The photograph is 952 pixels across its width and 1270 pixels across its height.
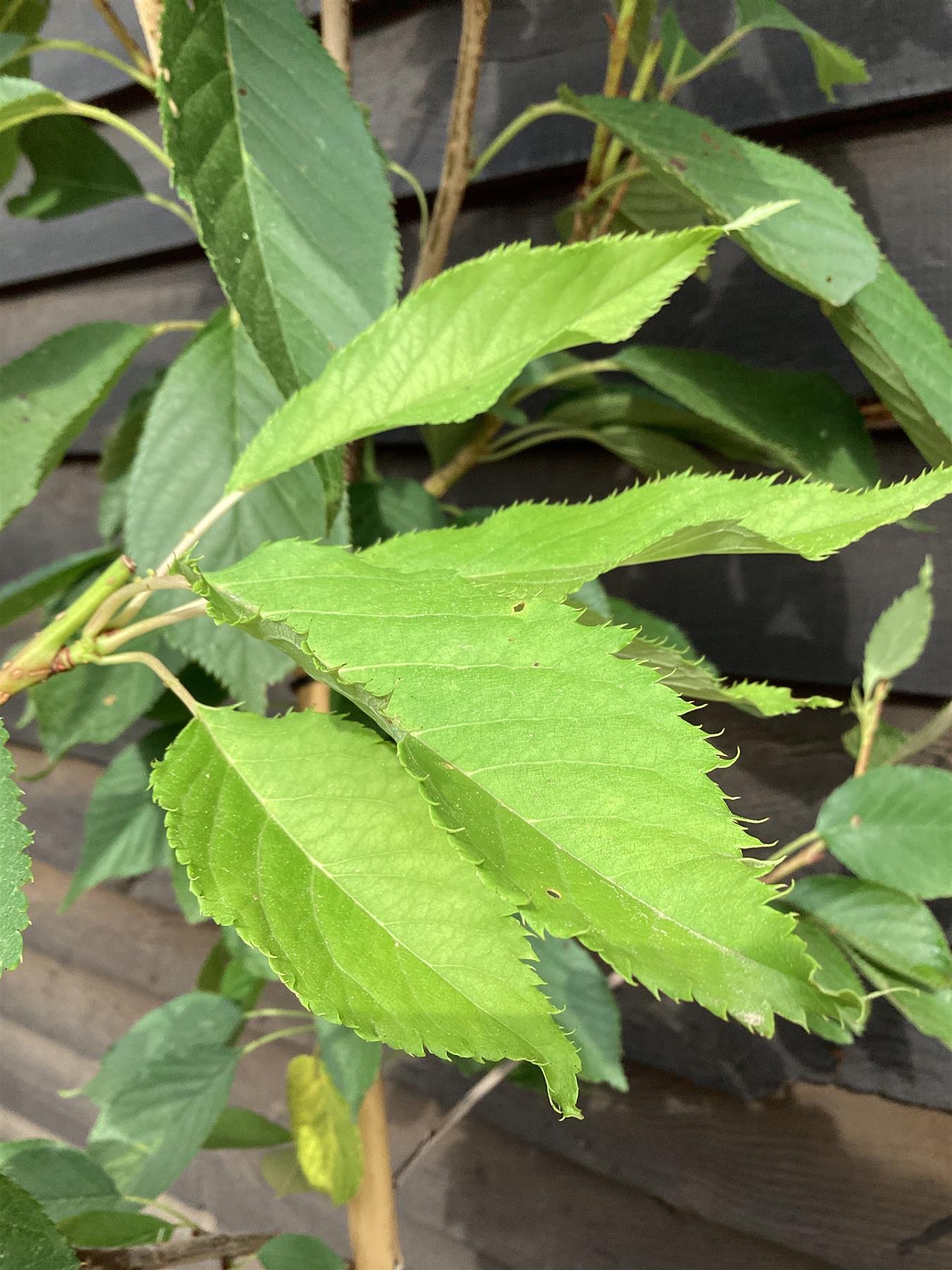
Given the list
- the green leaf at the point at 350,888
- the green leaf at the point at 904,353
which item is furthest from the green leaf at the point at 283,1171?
the green leaf at the point at 904,353

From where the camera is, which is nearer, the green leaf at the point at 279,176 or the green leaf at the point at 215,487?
the green leaf at the point at 279,176

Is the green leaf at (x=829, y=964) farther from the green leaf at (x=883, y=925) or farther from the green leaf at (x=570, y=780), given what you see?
the green leaf at (x=570, y=780)

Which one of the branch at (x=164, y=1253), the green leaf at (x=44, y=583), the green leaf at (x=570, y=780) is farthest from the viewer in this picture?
the green leaf at (x=44, y=583)

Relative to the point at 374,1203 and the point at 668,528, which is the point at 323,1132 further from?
the point at 668,528

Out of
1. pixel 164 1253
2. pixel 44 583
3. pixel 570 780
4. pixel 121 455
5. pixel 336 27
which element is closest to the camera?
pixel 570 780

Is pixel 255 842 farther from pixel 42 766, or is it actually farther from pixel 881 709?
pixel 42 766

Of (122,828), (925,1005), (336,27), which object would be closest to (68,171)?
(336,27)
